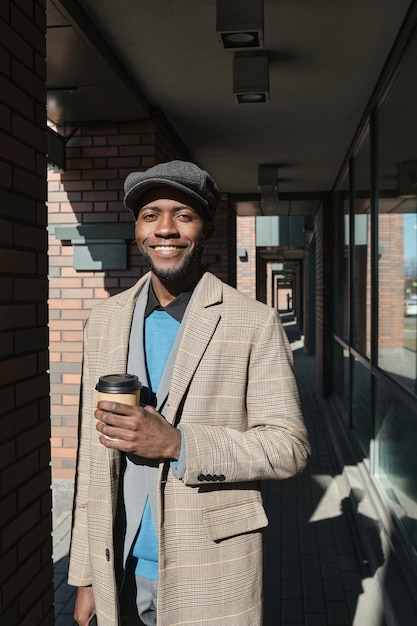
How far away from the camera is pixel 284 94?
461 cm

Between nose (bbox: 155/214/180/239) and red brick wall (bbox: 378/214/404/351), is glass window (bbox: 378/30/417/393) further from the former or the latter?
nose (bbox: 155/214/180/239)

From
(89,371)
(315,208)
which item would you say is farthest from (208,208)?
(315,208)

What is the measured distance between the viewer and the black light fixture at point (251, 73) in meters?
3.69

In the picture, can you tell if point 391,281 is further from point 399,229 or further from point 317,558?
point 317,558

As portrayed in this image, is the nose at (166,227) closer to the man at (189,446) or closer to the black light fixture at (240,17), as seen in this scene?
the man at (189,446)

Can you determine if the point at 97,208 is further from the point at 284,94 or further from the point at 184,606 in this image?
the point at 184,606

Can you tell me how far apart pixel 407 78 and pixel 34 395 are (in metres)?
3.16

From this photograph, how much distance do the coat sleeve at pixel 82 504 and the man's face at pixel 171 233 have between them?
1.52 feet

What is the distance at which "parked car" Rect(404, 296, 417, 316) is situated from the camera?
3704mm

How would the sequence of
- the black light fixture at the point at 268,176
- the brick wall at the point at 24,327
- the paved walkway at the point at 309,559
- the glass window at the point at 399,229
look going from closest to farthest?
the brick wall at the point at 24,327 → the paved walkway at the point at 309,559 → the glass window at the point at 399,229 → the black light fixture at the point at 268,176

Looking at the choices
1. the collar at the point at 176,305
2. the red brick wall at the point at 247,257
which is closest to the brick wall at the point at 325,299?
the red brick wall at the point at 247,257

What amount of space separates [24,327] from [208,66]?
2.59 m

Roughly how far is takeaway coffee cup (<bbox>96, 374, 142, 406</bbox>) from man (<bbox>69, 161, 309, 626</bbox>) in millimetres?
108

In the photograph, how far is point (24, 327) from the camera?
223 cm
